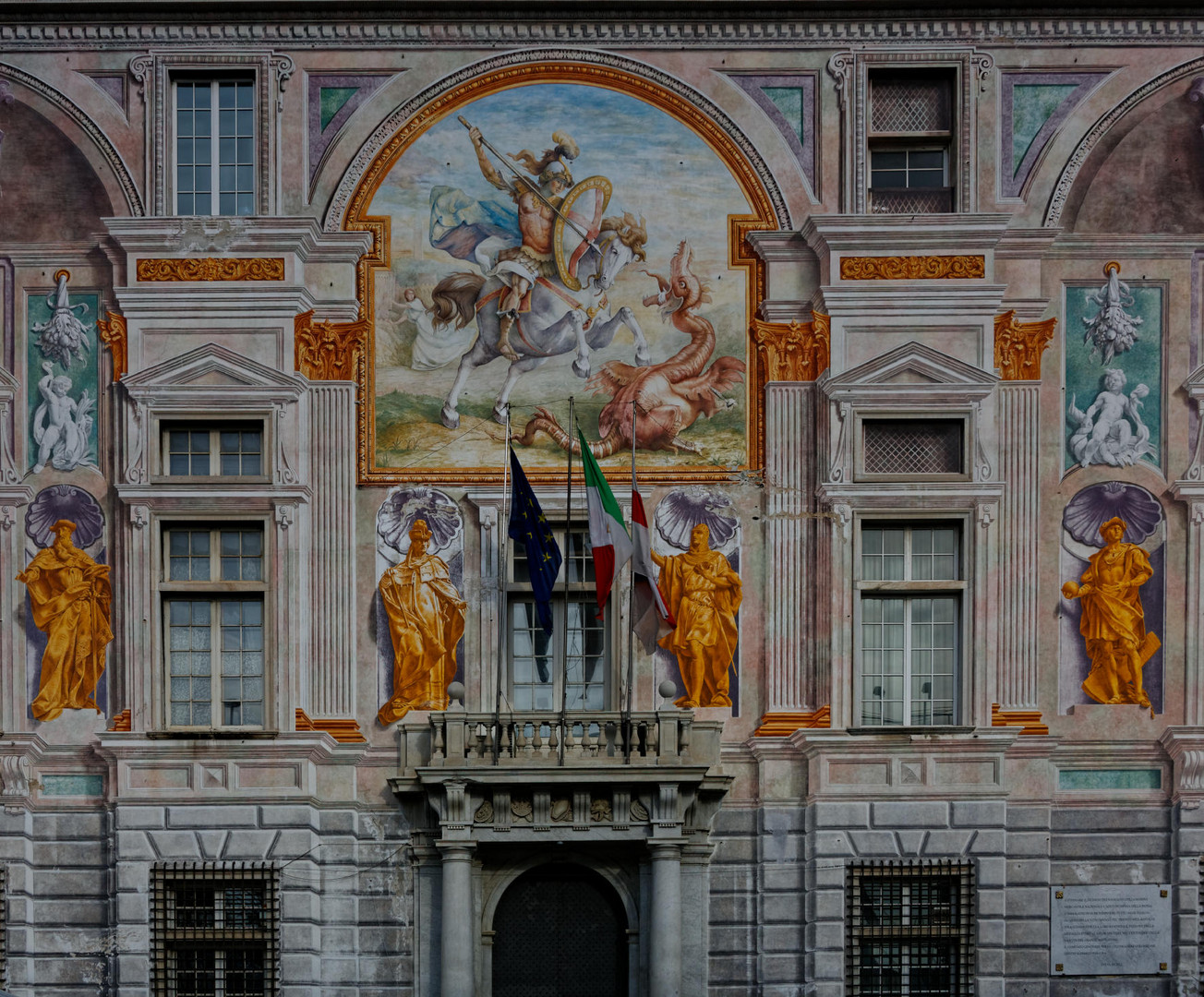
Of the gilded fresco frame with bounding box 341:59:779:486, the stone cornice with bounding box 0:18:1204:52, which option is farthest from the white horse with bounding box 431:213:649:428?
the stone cornice with bounding box 0:18:1204:52

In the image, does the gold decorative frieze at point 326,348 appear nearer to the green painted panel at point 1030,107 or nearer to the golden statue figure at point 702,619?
the golden statue figure at point 702,619

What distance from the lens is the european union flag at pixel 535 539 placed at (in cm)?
2814

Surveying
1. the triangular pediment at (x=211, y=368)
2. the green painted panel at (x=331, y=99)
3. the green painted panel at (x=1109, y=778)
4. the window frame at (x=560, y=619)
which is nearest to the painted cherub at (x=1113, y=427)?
the green painted panel at (x=1109, y=778)

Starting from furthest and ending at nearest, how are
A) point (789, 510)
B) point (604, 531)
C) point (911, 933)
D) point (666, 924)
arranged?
1. point (789, 510)
2. point (911, 933)
3. point (666, 924)
4. point (604, 531)

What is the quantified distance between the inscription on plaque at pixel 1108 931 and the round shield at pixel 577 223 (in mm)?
9887

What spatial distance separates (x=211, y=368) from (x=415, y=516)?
3.15 metres

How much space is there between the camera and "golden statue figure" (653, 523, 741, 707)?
95.6 ft

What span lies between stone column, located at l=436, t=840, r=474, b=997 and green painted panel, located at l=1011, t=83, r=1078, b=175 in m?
11.2

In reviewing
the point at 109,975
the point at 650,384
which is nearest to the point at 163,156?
the point at 650,384

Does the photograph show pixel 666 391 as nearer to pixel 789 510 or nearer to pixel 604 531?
pixel 789 510

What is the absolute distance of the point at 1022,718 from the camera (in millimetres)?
29047

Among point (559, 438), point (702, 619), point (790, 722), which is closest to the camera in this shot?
point (790, 722)

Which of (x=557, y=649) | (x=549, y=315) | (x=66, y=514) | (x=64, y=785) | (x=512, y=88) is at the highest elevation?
(x=512, y=88)

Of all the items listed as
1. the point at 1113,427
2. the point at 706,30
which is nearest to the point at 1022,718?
the point at 1113,427
